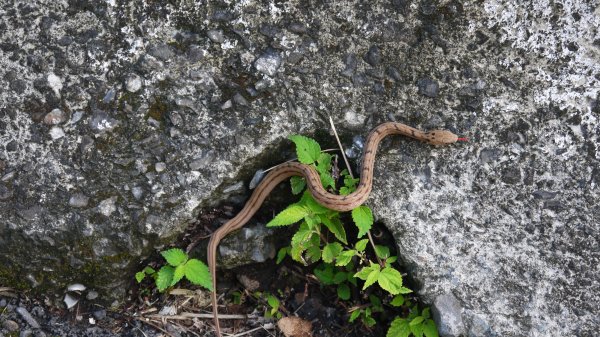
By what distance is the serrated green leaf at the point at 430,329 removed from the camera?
12.7ft

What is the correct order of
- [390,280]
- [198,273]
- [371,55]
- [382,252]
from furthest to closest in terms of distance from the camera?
[371,55]
[382,252]
[198,273]
[390,280]

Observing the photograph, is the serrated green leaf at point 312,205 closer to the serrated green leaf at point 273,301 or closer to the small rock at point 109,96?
the serrated green leaf at point 273,301

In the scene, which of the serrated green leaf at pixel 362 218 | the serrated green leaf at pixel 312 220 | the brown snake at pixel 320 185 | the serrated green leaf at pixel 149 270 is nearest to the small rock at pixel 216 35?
the brown snake at pixel 320 185

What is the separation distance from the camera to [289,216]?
3.84 metres

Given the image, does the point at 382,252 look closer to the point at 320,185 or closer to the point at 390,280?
the point at 390,280

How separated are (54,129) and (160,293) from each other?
47.6 inches

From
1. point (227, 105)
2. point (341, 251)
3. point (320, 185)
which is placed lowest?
point (341, 251)

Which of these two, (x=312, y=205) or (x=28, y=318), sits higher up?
(x=312, y=205)

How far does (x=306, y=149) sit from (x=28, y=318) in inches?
76.8

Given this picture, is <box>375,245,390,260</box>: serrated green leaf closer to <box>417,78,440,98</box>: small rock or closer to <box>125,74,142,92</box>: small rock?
<box>417,78,440,98</box>: small rock

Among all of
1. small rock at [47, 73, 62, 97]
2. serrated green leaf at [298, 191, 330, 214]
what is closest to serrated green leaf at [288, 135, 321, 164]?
serrated green leaf at [298, 191, 330, 214]

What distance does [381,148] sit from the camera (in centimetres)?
416

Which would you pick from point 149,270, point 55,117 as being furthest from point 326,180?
point 55,117

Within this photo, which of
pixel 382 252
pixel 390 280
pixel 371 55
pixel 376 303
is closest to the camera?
pixel 390 280
